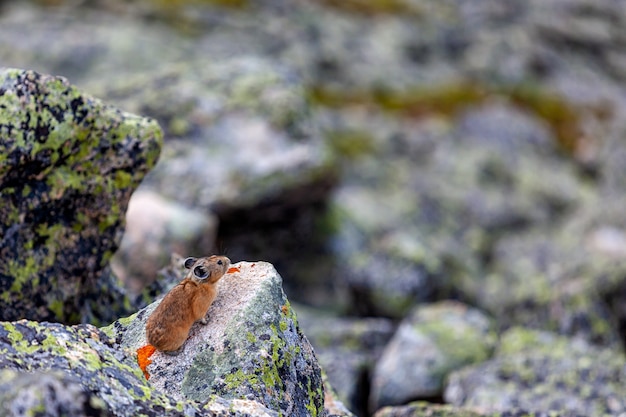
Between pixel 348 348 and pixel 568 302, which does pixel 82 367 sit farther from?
pixel 568 302

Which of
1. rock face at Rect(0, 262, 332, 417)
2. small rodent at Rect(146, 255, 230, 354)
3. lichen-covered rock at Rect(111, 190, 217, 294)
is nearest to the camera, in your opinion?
rock face at Rect(0, 262, 332, 417)

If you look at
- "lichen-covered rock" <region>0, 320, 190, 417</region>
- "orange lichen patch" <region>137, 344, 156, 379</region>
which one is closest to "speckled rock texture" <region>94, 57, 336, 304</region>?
"orange lichen patch" <region>137, 344, 156, 379</region>

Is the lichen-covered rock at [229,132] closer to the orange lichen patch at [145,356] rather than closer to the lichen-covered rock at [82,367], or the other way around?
the orange lichen patch at [145,356]

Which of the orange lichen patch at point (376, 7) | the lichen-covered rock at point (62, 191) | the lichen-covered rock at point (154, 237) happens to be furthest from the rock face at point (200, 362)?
the orange lichen patch at point (376, 7)

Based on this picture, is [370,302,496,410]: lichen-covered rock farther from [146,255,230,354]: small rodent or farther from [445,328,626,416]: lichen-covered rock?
[146,255,230,354]: small rodent

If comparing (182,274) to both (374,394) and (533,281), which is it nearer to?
(374,394)

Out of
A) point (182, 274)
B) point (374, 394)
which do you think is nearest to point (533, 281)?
point (374, 394)
